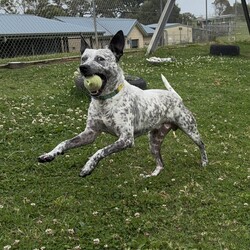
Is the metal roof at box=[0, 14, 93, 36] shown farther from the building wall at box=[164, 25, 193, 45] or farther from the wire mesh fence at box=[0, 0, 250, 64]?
the building wall at box=[164, 25, 193, 45]

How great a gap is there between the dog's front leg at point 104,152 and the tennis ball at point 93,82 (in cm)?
79

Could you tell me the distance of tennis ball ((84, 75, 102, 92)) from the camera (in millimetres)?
5664

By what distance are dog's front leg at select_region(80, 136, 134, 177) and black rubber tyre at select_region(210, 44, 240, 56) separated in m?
18.6

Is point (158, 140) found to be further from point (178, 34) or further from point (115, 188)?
point (178, 34)

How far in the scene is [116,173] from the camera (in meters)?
7.29

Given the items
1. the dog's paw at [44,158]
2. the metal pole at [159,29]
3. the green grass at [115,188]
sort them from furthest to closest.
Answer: the metal pole at [159,29] → the dog's paw at [44,158] → the green grass at [115,188]

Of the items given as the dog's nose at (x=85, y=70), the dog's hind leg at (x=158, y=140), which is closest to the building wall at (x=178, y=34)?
the dog's hind leg at (x=158, y=140)

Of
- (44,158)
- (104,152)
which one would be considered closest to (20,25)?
(104,152)

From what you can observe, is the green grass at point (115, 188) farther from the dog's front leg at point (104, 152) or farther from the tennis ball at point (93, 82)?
the tennis ball at point (93, 82)

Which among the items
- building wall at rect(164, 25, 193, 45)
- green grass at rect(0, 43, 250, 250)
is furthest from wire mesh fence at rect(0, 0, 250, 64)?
building wall at rect(164, 25, 193, 45)

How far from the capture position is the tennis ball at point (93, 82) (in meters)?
5.66

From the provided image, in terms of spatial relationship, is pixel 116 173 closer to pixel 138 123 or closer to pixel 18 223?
pixel 138 123

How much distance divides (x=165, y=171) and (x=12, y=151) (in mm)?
2827

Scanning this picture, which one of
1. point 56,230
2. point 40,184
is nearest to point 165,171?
point 40,184
